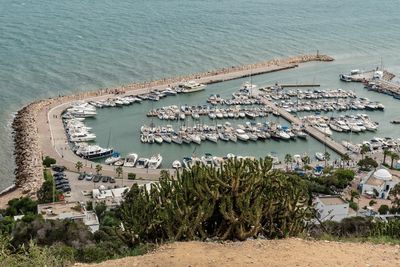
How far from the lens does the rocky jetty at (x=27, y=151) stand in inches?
1529

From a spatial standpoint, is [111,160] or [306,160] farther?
[111,160]

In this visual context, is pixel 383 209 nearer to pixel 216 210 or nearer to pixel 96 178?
pixel 96 178

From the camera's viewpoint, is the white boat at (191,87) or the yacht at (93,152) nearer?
the yacht at (93,152)

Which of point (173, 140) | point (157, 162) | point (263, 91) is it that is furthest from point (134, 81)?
point (157, 162)

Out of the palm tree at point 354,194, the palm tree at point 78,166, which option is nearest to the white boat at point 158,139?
the palm tree at point 78,166

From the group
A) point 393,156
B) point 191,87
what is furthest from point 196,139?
point 393,156

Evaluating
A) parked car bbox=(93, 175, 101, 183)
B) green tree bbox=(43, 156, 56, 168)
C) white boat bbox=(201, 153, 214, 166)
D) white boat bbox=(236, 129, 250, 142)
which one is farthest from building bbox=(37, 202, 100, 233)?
white boat bbox=(236, 129, 250, 142)

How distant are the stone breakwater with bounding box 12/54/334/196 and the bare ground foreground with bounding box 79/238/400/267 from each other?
25.8m

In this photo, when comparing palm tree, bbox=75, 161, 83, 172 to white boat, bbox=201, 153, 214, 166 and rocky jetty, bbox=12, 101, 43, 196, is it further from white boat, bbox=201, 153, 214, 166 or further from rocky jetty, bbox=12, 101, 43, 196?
white boat, bbox=201, 153, 214, 166

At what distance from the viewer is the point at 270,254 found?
42.4 feet

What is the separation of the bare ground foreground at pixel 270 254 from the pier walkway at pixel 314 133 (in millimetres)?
33524

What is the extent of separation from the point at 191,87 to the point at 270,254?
5002 centimetres

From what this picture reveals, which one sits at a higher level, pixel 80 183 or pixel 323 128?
pixel 323 128

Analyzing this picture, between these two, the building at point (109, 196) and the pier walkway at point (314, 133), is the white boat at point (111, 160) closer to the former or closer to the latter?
the building at point (109, 196)
